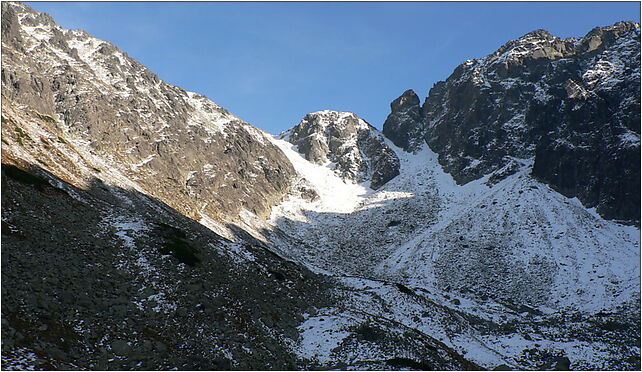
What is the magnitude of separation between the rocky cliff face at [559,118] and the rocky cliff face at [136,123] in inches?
2598

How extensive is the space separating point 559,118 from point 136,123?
395ft

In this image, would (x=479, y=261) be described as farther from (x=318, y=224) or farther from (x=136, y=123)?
(x=136, y=123)

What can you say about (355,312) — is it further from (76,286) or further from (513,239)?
(513,239)

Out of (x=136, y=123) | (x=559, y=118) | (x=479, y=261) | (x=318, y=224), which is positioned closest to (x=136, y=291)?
(x=479, y=261)

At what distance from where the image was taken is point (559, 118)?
139 meters

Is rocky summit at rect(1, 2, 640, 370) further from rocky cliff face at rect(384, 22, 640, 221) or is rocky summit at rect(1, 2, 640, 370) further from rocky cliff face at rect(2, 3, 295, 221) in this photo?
rocky cliff face at rect(2, 3, 295, 221)

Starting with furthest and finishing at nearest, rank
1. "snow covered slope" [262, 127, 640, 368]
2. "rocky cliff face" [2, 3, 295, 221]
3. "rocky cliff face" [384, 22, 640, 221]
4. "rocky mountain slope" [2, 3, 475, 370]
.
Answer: "rocky cliff face" [384, 22, 640, 221]
"rocky cliff face" [2, 3, 295, 221]
"snow covered slope" [262, 127, 640, 368]
"rocky mountain slope" [2, 3, 475, 370]

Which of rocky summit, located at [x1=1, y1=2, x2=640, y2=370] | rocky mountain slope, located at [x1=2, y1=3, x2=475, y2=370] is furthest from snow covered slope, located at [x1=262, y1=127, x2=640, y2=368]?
rocky mountain slope, located at [x1=2, y1=3, x2=475, y2=370]

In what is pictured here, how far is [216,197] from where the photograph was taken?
116562 millimetres

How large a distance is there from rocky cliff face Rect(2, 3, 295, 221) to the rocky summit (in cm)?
75

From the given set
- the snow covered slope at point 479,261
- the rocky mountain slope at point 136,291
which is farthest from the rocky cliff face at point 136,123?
the rocky mountain slope at point 136,291

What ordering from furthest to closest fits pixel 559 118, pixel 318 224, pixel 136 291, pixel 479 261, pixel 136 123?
pixel 559 118 → pixel 318 224 → pixel 136 123 → pixel 479 261 → pixel 136 291

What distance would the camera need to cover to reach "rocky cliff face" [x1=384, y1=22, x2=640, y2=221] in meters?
112

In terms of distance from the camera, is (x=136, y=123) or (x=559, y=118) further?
(x=559, y=118)
